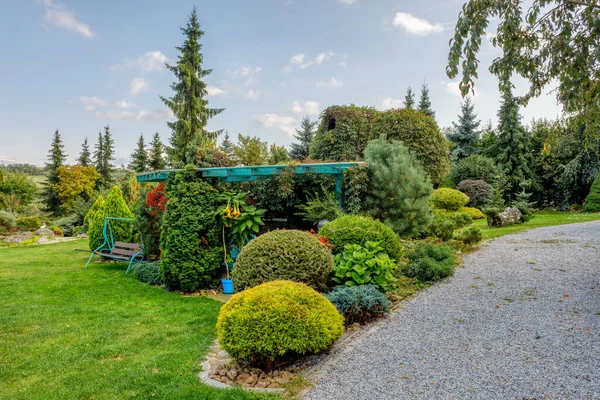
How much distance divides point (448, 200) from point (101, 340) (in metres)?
13.5

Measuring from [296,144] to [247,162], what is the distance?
429 inches

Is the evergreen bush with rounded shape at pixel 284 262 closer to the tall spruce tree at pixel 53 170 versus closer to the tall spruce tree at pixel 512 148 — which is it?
the tall spruce tree at pixel 512 148

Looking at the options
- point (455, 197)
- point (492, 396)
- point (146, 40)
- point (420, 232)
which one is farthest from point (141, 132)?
point (492, 396)

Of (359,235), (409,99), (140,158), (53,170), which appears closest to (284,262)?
(359,235)

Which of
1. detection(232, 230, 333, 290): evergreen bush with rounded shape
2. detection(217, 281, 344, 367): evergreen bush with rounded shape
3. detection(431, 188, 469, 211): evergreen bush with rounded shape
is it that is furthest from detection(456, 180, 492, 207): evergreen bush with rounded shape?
detection(217, 281, 344, 367): evergreen bush with rounded shape

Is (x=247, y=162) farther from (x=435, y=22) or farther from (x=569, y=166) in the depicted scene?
(x=569, y=166)

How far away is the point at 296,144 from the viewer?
24.5 metres

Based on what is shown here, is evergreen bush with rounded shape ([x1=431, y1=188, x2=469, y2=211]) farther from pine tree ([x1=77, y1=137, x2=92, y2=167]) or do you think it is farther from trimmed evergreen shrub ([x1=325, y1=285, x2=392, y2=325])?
pine tree ([x1=77, y1=137, x2=92, y2=167])

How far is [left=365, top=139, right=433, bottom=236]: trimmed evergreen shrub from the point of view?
7824 mm

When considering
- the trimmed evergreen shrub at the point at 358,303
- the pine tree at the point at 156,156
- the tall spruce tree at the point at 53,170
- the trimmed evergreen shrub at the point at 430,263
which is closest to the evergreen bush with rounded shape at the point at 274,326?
the trimmed evergreen shrub at the point at 358,303

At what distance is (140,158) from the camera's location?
28875 mm

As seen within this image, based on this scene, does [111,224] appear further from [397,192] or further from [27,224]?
[27,224]

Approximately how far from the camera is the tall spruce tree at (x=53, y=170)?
1081 inches

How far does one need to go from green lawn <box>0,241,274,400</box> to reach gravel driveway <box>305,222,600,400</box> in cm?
105
